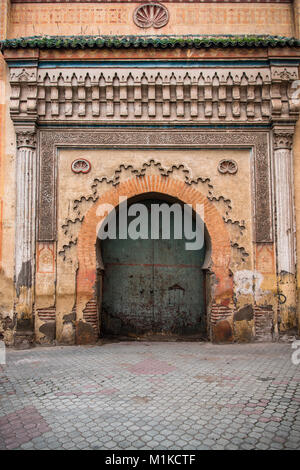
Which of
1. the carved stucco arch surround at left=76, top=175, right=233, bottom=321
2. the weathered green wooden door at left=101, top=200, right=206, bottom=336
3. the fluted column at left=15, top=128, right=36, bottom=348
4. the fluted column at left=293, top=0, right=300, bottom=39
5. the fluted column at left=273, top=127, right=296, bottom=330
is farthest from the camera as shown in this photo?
the weathered green wooden door at left=101, top=200, right=206, bottom=336

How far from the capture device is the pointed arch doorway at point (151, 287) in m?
8.23

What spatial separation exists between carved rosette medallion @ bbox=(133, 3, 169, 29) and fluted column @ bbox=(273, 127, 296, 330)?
3299mm

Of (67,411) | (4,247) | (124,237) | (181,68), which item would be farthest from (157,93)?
(67,411)

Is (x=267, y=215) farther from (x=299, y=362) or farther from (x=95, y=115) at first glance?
(x=95, y=115)

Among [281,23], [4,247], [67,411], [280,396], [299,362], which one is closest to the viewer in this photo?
[67,411]

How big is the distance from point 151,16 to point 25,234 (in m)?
5.13

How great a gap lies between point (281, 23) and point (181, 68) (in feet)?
8.14

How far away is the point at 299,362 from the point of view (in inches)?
226

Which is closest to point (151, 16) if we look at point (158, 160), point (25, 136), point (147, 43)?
point (147, 43)

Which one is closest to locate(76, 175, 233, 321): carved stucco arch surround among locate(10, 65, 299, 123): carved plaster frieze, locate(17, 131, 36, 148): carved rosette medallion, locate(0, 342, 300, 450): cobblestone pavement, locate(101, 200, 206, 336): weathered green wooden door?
locate(101, 200, 206, 336): weathered green wooden door

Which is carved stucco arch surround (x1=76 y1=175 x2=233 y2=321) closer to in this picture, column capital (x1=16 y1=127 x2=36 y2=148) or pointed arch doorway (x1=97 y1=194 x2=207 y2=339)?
pointed arch doorway (x1=97 y1=194 x2=207 y2=339)

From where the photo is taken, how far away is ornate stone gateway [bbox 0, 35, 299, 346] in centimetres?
733

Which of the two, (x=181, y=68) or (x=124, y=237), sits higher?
(x=181, y=68)

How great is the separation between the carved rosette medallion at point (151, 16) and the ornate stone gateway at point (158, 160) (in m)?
1.06
